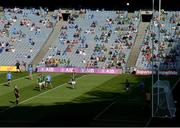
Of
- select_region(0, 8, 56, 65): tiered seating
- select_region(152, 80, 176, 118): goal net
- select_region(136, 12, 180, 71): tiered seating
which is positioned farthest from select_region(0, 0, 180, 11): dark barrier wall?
select_region(152, 80, 176, 118): goal net

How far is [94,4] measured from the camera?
86.3 metres

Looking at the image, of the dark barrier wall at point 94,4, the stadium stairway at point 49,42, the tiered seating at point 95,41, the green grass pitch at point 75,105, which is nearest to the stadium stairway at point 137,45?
the tiered seating at point 95,41

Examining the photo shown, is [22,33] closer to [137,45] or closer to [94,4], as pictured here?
[94,4]

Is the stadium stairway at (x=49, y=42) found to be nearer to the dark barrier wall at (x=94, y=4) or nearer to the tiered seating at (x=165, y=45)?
the dark barrier wall at (x=94, y=4)

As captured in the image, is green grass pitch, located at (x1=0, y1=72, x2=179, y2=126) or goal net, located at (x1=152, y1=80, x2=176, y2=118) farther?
goal net, located at (x1=152, y1=80, x2=176, y2=118)

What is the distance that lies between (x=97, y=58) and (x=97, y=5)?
59.9 ft

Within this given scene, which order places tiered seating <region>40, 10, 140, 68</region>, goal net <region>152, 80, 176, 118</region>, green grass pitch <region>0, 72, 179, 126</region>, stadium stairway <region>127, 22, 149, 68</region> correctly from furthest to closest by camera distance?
tiered seating <region>40, 10, 140, 68</region>
stadium stairway <region>127, 22, 149, 68</region>
goal net <region>152, 80, 176, 118</region>
green grass pitch <region>0, 72, 179, 126</region>

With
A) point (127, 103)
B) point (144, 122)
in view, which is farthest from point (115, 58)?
point (144, 122)

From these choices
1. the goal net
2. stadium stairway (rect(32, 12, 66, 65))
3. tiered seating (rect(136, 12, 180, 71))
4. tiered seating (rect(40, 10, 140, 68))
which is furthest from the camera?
stadium stairway (rect(32, 12, 66, 65))

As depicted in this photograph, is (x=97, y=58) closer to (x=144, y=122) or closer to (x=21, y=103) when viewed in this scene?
(x=21, y=103)

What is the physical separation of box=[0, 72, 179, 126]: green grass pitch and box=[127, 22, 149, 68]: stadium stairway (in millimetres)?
11923

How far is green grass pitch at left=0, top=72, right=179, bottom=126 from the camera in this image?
32.5 meters

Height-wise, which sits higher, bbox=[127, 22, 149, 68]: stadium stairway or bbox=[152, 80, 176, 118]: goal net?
bbox=[127, 22, 149, 68]: stadium stairway

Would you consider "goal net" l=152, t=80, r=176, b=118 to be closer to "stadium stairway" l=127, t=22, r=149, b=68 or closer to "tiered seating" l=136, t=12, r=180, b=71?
"tiered seating" l=136, t=12, r=180, b=71
